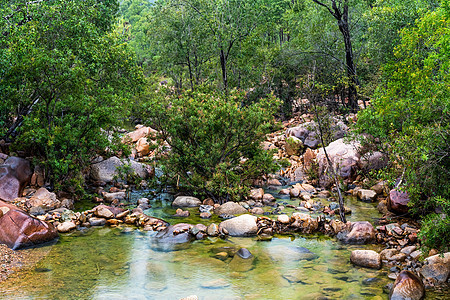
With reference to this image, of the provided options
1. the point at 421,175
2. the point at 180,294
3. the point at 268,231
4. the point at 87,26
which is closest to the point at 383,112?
the point at 421,175

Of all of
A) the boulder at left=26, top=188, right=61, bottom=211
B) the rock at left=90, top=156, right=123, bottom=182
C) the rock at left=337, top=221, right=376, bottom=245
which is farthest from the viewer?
the rock at left=90, top=156, right=123, bottom=182

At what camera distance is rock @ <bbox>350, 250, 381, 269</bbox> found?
321 inches

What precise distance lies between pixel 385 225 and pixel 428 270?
2748 mm

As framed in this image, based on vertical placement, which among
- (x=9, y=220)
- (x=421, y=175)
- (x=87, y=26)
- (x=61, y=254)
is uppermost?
(x=87, y=26)

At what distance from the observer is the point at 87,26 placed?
13758 millimetres

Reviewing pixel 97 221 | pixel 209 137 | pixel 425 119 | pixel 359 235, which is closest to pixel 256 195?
pixel 209 137

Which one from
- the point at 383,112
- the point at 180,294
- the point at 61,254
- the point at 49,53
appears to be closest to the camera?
the point at 180,294

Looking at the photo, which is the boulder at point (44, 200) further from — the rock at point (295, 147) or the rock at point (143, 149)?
the rock at point (295, 147)

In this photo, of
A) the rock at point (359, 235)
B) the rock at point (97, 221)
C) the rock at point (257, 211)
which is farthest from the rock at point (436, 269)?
the rock at point (97, 221)

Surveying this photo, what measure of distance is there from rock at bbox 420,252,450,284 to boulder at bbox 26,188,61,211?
1078 centimetres

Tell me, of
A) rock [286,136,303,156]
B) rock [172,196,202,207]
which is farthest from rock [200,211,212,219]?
rock [286,136,303,156]

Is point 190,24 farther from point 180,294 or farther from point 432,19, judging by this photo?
point 180,294

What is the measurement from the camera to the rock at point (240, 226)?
10523 millimetres

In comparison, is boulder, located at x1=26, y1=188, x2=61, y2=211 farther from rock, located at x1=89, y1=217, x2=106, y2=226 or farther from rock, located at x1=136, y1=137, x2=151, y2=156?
rock, located at x1=136, y1=137, x2=151, y2=156
